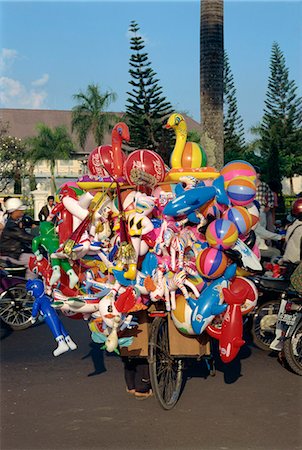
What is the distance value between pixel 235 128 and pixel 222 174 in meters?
40.6

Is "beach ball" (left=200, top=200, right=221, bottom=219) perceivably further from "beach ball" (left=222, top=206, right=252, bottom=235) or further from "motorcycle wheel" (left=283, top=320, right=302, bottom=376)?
"motorcycle wheel" (left=283, top=320, right=302, bottom=376)

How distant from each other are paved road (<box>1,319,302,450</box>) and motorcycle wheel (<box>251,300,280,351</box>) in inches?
9.3

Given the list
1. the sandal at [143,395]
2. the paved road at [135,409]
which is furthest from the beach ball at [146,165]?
the paved road at [135,409]

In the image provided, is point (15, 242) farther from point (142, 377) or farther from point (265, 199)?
point (265, 199)

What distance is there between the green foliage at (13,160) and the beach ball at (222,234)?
5298 cm

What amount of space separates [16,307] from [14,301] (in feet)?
0.31

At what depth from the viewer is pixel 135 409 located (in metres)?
6.69

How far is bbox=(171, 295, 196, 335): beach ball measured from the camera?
21.0 feet

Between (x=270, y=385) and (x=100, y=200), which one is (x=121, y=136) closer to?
(x=100, y=200)

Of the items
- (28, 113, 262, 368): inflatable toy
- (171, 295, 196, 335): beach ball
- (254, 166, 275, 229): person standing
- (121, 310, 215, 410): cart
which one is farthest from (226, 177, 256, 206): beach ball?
(254, 166, 275, 229): person standing

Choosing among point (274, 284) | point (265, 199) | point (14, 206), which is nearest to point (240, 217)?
point (274, 284)

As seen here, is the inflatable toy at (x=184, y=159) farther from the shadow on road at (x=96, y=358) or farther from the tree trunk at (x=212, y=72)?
the tree trunk at (x=212, y=72)

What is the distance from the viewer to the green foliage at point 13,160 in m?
58.5

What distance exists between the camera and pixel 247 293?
21.9 feet
